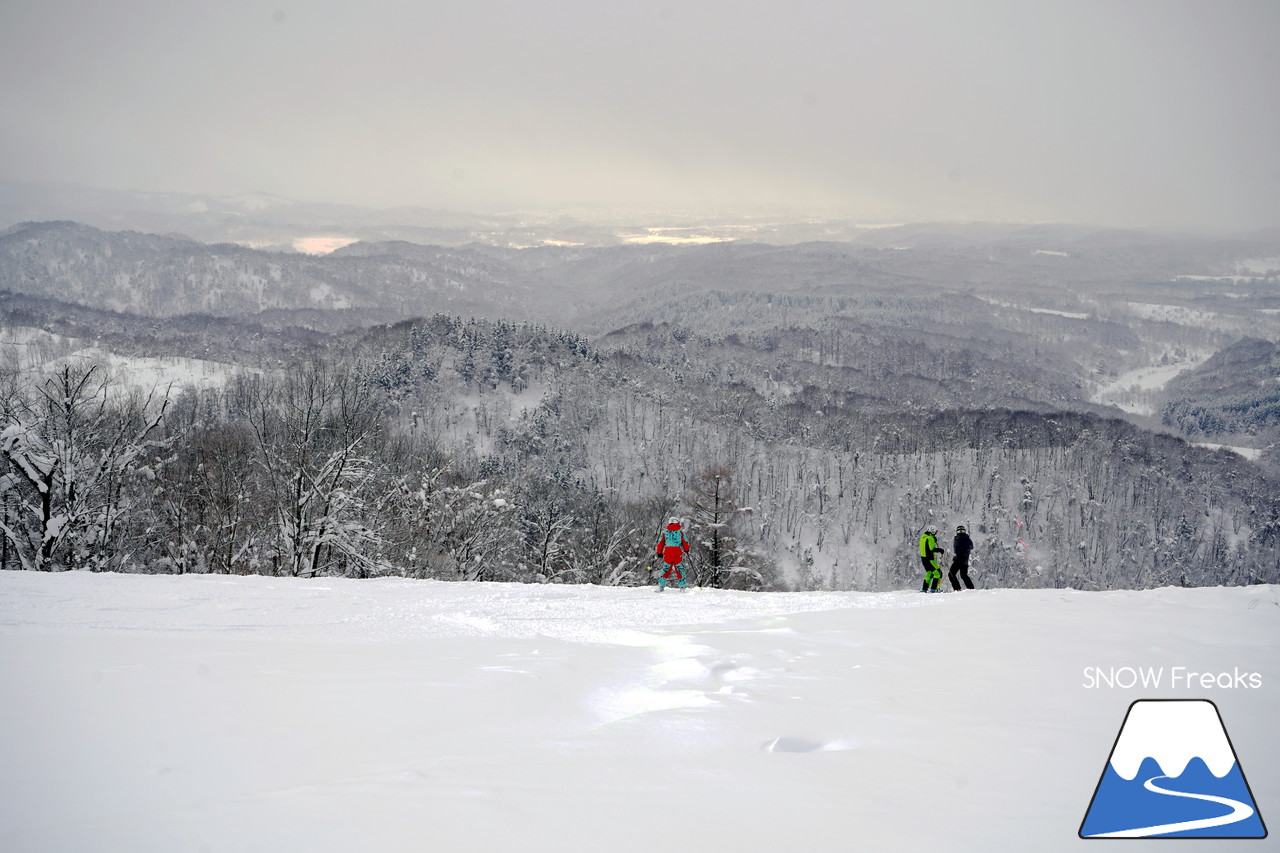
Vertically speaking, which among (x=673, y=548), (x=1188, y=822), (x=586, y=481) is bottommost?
(x=586, y=481)

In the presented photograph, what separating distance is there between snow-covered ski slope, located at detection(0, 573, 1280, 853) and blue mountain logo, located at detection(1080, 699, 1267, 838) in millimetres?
145

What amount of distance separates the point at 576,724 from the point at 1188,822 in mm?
3148

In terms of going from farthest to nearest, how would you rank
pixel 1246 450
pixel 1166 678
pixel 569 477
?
pixel 1246 450, pixel 569 477, pixel 1166 678

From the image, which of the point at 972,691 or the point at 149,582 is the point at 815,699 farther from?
the point at 149,582

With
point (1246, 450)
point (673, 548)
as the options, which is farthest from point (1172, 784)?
point (1246, 450)

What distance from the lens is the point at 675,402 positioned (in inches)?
7013

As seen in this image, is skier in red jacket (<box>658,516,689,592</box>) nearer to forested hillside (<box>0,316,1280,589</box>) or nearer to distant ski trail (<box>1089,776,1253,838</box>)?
distant ski trail (<box>1089,776,1253,838</box>)

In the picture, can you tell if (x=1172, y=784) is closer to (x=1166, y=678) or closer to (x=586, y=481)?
(x=1166, y=678)

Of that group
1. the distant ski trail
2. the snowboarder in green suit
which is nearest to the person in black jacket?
the snowboarder in green suit

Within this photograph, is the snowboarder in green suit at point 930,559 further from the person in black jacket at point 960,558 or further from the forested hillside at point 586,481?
the forested hillside at point 586,481

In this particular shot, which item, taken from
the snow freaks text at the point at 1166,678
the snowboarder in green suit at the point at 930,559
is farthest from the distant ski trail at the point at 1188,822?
the snowboarder in green suit at the point at 930,559

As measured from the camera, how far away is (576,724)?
4.41 meters

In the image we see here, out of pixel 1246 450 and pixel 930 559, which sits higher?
pixel 930 559

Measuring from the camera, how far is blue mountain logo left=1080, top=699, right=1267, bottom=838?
3.18 metres
